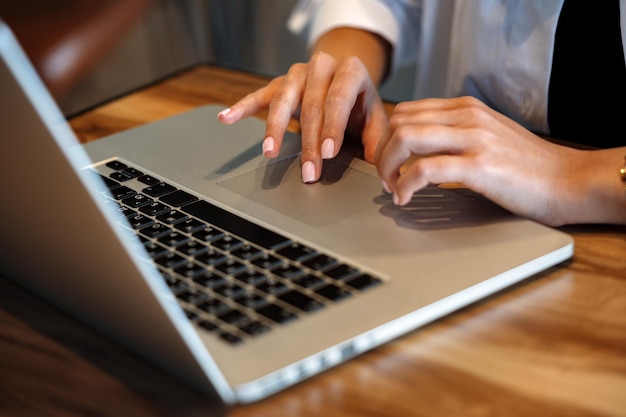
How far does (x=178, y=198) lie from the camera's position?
0.73 metres

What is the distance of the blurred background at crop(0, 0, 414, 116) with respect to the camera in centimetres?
152

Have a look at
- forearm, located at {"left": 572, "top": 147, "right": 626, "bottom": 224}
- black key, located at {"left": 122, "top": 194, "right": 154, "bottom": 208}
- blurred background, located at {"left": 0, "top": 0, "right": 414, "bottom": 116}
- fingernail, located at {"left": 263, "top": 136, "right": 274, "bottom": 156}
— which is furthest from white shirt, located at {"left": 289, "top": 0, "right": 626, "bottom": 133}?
black key, located at {"left": 122, "top": 194, "right": 154, "bottom": 208}

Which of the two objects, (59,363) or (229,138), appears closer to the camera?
(59,363)

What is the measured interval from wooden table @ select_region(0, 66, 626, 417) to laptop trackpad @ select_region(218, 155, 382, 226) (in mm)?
159

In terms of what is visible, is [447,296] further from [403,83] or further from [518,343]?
[403,83]

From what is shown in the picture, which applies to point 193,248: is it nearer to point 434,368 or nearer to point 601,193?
point 434,368

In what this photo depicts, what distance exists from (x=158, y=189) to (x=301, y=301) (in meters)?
0.26

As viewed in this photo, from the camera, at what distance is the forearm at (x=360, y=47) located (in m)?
1.12

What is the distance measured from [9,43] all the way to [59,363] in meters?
0.24

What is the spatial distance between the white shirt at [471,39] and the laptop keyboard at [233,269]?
1.70 feet

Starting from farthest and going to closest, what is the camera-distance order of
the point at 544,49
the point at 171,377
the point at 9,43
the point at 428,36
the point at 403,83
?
the point at 403,83 < the point at 428,36 < the point at 544,49 < the point at 171,377 < the point at 9,43

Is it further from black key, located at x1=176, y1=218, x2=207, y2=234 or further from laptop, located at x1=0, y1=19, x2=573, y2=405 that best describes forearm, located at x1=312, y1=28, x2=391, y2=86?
black key, located at x1=176, y1=218, x2=207, y2=234

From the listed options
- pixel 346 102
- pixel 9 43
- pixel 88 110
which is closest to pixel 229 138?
pixel 346 102

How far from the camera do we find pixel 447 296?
1.85 ft
